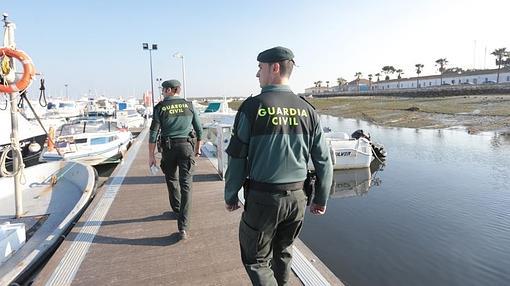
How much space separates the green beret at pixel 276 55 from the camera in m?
2.53

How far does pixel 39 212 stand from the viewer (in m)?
7.10

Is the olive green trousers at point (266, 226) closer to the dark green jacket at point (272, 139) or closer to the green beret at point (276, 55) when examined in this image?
the dark green jacket at point (272, 139)

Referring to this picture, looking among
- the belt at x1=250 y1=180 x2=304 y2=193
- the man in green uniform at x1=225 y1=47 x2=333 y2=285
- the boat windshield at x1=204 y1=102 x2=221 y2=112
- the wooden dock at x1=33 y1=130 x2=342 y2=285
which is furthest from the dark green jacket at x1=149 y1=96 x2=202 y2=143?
the boat windshield at x1=204 y1=102 x2=221 y2=112

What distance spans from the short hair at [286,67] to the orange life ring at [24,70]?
5.11 meters

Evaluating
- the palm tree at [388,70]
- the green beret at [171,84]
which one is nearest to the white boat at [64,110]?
the green beret at [171,84]

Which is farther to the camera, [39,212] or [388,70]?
[388,70]

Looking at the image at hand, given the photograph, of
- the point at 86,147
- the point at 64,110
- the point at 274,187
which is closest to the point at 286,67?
the point at 274,187

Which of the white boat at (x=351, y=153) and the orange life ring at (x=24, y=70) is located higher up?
the orange life ring at (x=24, y=70)

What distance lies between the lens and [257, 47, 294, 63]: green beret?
2.53 metres

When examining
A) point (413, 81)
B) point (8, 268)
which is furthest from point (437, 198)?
point (413, 81)

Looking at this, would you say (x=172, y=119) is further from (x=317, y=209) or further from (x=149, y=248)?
(x=317, y=209)

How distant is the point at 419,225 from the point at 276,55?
6.68m

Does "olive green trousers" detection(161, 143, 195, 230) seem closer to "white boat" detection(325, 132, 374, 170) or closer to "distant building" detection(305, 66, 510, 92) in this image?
"white boat" detection(325, 132, 374, 170)

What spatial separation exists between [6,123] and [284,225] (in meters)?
17.7
